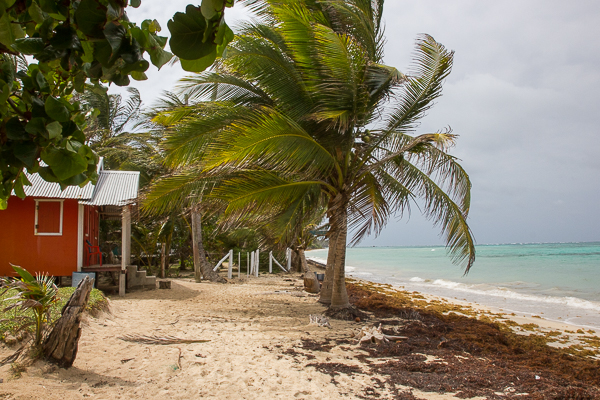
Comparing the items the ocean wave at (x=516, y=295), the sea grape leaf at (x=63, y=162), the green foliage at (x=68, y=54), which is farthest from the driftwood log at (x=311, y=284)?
the sea grape leaf at (x=63, y=162)

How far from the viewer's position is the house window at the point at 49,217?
9.80 metres

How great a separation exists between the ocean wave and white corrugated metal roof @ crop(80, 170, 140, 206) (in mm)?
12775

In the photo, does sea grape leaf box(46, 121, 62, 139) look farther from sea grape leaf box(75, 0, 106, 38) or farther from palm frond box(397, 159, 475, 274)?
palm frond box(397, 159, 475, 274)

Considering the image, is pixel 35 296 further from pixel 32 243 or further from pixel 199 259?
pixel 199 259

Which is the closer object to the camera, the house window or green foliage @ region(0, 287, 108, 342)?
green foliage @ region(0, 287, 108, 342)

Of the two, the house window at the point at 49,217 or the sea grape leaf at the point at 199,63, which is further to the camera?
the house window at the point at 49,217

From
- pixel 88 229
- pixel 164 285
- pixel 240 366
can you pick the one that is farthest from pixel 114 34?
pixel 88 229

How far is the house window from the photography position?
9.80 metres

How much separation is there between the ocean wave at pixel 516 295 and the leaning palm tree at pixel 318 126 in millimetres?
6773

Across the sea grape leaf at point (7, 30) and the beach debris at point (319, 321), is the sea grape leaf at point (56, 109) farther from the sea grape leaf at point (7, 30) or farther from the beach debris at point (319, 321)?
the beach debris at point (319, 321)

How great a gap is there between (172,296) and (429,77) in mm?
8177

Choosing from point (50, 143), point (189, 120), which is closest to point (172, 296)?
point (189, 120)

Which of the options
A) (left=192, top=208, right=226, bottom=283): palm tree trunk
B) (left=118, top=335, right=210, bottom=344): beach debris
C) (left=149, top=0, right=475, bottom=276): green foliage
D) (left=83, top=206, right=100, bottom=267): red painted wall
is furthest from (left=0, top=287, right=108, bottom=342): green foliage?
(left=192, top=208, right=226, bottom=283): palm tree trunk

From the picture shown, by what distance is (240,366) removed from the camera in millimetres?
4828
